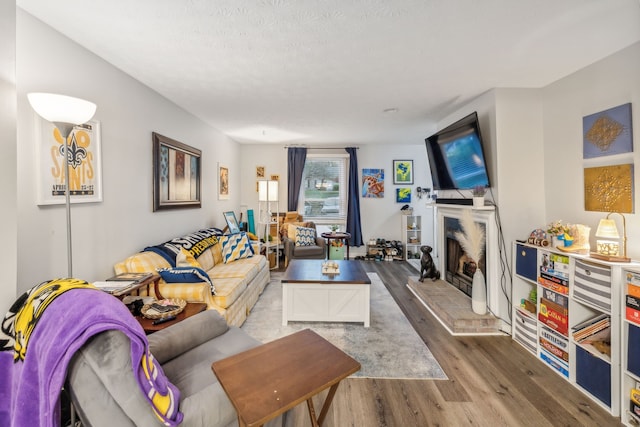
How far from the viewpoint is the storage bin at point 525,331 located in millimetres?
2289

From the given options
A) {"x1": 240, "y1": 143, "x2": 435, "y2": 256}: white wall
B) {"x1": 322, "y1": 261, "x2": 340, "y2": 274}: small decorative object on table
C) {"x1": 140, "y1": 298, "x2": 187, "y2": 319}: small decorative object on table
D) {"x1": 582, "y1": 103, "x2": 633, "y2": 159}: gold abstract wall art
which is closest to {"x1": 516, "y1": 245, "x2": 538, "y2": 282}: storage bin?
{"x1": 582, "y1": 103, "x2": 633, "y2": 159}: gold abstract wall art

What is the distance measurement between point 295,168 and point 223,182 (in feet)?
5.11

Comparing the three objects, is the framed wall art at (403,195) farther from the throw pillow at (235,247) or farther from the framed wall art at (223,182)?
the framed wall art at (223,182)

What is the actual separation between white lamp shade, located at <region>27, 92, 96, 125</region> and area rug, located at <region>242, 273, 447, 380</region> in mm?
2149

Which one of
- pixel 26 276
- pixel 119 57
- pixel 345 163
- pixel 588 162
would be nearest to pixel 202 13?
pixel 119 57

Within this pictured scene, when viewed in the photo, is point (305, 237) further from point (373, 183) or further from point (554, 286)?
point (554, 286)

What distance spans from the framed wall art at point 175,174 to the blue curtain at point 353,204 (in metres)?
3.01

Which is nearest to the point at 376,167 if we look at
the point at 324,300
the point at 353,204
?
the point at 353,204

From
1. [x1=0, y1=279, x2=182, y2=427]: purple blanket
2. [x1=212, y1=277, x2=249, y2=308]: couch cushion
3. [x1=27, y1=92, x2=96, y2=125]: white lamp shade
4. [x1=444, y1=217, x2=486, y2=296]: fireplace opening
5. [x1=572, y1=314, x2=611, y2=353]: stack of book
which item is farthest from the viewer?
[x1=444, y1=217, x2=486, y2=296]: fireplace opening

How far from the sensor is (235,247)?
3.65 metres

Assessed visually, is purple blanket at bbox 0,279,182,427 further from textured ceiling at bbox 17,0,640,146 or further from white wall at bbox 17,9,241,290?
textured ceiling at bbox 17,0,640,146

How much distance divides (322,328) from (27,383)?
2.16 metres

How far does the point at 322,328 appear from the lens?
106 inches

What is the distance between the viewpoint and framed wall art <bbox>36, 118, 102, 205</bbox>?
64.0 inches
